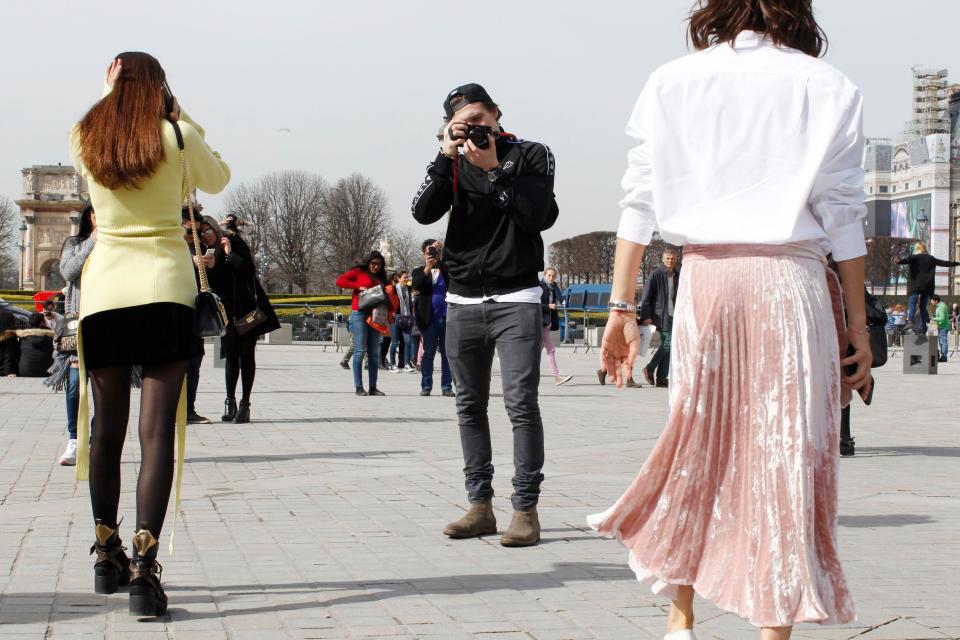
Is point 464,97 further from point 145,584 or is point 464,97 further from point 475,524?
point 145,584

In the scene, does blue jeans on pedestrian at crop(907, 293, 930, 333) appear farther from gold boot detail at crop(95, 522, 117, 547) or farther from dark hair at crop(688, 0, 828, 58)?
dark hair at crop(688, 0, 828, 58)

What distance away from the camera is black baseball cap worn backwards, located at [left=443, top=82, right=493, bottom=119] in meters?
5.60

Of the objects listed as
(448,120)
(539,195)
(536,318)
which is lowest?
(536,318)

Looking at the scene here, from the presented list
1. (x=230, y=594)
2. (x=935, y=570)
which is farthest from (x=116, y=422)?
(x=935, y=570)

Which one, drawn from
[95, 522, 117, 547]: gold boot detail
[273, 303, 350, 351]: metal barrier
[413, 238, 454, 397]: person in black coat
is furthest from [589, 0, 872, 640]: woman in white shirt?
[273, 303, 350, 351]: metal barrier

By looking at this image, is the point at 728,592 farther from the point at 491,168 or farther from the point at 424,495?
the point at 424,495

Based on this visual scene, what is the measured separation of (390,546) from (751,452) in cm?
255

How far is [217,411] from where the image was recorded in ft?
40.9

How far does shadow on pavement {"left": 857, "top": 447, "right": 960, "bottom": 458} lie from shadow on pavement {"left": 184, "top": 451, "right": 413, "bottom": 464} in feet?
11.2

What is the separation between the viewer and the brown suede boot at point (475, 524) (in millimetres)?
5559

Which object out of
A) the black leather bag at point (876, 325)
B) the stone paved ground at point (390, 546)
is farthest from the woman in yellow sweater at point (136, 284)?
the black leather bag at point (876, 325)

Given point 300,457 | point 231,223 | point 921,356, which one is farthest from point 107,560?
point 921,356

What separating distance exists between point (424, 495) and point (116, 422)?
2731mm

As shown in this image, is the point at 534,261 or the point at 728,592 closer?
the point at 728,592
